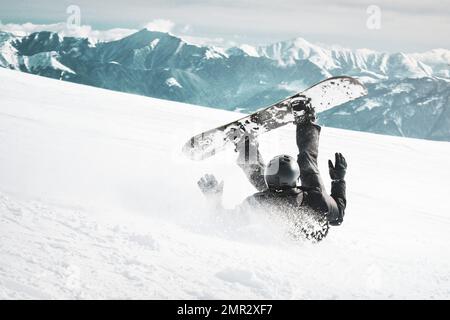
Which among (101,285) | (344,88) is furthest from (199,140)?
(101,285)

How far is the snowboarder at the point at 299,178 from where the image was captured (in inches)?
179

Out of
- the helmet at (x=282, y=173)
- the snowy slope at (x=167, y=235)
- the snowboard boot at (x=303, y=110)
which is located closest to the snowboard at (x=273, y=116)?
the snowboard boot at (x=303, y=110)

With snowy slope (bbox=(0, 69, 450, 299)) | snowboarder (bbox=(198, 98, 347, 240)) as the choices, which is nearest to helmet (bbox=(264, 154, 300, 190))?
snowboarder (bbox=(198, 98, 347, 240))

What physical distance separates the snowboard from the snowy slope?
0.77m

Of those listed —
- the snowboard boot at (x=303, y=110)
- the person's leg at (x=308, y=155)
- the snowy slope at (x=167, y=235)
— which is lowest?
the snowy slope at (x=167, y=235)

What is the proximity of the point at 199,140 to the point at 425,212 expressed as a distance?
440 cm

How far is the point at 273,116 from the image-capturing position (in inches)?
263

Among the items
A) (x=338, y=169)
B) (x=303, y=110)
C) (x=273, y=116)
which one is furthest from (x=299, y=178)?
(x=273, y=116)

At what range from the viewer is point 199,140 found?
22.9 feet

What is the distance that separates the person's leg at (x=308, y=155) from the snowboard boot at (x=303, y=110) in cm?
19

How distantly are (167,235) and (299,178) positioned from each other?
1.81m

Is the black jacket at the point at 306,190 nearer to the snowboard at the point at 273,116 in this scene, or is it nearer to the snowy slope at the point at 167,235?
the snowy slope at the point at 167,235

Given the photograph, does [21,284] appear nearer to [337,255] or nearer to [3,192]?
[3,192]
